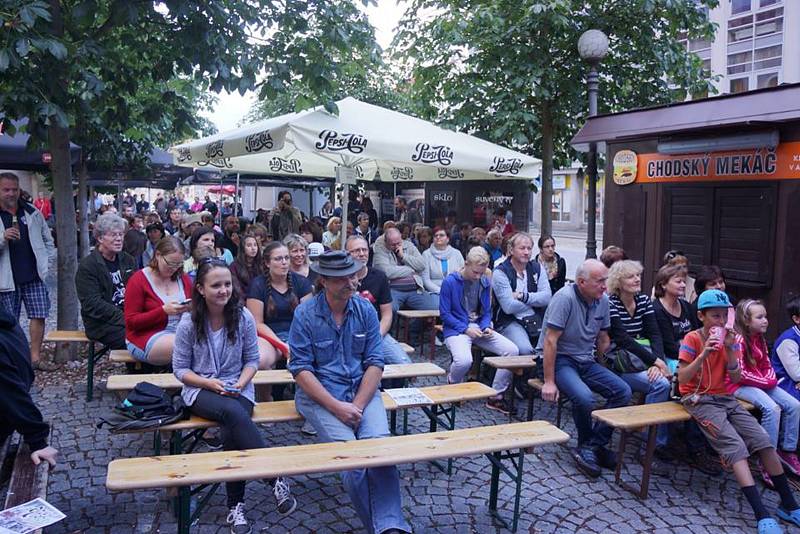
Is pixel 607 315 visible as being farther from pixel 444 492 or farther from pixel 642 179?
pixel 642 179

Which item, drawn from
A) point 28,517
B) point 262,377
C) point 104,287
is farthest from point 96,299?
point 28,517

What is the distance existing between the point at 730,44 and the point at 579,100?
2039 centimetres

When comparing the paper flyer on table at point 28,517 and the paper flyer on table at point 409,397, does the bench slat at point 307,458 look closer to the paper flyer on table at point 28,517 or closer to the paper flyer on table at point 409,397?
the paper flyer on table at point 28,517

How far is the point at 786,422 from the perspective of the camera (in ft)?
15.4

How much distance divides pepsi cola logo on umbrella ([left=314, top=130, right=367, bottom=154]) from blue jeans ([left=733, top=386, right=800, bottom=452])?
4.00 m

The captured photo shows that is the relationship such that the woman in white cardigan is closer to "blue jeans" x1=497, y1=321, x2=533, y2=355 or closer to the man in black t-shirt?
"blue jeans" x1=497, y1=321, x2=533, y2=355

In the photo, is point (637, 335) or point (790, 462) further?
point (637, 335)

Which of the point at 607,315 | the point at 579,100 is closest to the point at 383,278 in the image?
the point at 607,315

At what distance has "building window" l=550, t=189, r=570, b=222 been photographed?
42.6 metres

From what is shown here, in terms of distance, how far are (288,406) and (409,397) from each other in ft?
2.69

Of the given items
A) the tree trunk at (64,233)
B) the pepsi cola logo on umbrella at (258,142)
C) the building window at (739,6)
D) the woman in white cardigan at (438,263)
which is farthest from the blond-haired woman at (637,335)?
the building window at (739,6)

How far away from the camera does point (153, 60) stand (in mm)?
6961

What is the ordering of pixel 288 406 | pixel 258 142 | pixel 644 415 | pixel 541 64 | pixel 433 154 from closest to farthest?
pixel 288 406 → pixel 644 415 → pixel 258 142 → pixel 433 154 → pixel 541 64

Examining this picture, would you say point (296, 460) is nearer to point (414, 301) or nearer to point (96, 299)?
point (96, 299)
